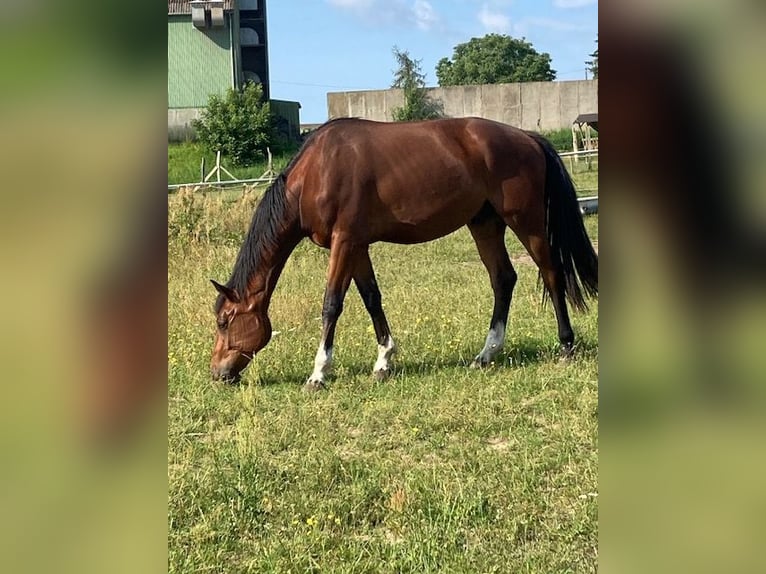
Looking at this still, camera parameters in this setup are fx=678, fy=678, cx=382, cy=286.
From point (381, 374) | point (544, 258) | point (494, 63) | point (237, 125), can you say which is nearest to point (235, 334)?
point (381, 374)

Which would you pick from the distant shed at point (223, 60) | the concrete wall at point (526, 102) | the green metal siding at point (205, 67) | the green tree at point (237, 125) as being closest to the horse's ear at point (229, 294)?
the distant shed at point (223, 60)

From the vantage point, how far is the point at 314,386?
179 inches

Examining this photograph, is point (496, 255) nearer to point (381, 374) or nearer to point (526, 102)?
point (381, 374)

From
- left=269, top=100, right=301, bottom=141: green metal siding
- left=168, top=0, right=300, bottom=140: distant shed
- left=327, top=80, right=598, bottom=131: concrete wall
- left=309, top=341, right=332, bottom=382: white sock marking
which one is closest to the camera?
left=309, top=341, right=332, bottom=382: white sock marking

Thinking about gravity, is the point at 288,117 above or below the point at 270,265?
above

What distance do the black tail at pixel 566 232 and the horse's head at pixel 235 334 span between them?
2.27 metres

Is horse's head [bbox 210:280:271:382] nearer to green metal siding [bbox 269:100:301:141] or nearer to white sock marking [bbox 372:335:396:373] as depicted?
white sock marking [bbox 372:335:396:373]

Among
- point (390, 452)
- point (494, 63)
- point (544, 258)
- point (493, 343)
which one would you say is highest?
point (494, 63)

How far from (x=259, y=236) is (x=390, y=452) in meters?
2.01

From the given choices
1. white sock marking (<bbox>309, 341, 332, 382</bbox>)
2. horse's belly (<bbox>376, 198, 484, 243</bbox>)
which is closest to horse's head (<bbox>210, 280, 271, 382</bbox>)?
white sock marking (<bbox>309, 341, 332, 382</bbox>)

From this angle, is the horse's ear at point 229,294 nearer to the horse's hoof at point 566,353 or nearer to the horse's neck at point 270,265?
the horse's neck at point 270,265

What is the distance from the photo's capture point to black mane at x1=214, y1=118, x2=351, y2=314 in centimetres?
475

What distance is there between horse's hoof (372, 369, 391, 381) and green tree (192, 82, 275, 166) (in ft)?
87.8
